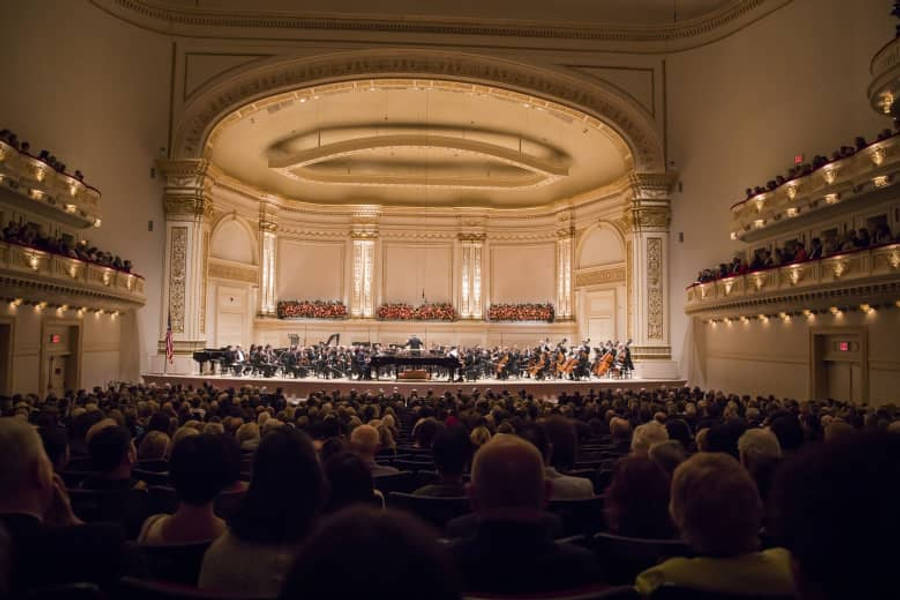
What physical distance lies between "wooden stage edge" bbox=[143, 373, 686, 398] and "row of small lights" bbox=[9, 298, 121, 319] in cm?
262

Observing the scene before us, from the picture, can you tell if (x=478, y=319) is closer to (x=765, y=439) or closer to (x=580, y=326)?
(x=580, y=326)

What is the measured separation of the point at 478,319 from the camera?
3023 centimetres

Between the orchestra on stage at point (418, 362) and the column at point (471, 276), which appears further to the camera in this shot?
the column at point (471, 276)

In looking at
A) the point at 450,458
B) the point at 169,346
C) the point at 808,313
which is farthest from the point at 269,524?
the point at 169,346

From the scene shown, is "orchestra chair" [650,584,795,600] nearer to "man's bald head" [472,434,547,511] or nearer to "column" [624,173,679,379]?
"man's bald head" [472,434,547,511]

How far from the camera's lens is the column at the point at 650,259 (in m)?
22.1

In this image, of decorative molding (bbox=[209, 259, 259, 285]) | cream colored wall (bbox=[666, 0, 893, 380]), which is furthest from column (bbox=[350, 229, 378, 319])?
cream colored wall (bbox=[666, 0, 893, 380])

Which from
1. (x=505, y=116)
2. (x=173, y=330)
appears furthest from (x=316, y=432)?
(x=505, y=116)

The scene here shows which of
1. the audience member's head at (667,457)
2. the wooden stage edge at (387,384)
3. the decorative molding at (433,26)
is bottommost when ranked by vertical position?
the wooden stage edge at (387,384)

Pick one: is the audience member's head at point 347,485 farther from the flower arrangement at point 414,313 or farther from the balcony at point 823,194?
the flower arrangement at point 414,313

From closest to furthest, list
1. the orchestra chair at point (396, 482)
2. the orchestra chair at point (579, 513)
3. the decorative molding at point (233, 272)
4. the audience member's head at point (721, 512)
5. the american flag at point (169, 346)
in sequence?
the audience member's head at point (721, 512), the orchestra chair at point (579, 513), the orchestra chair at point (396, 482), the american flag at point (169, 346), the decorative molding at point (233, 272)

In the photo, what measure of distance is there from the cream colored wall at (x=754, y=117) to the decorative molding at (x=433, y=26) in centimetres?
72

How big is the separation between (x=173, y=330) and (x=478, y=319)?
13.4 m

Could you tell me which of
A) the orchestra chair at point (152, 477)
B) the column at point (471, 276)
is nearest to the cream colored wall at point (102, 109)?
the orchestra chair at point (152, 477)
